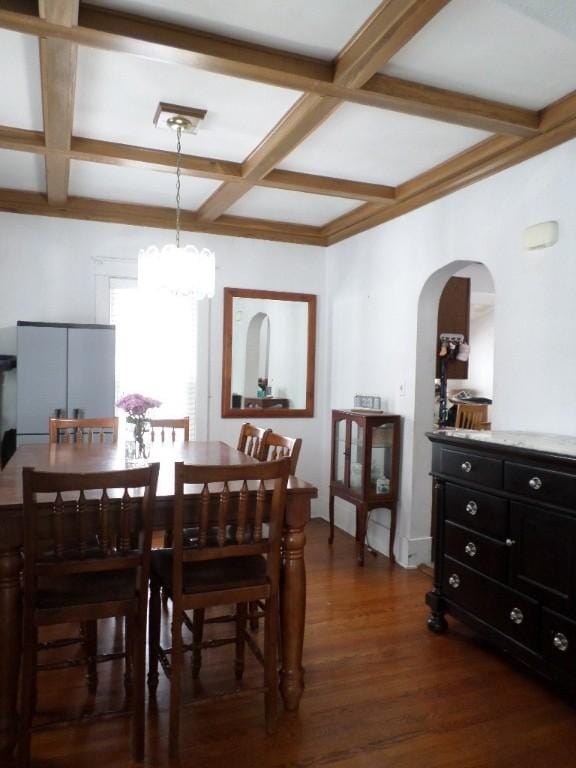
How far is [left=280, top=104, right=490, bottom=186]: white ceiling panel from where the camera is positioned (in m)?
2.96

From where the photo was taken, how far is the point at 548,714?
7.73 ft

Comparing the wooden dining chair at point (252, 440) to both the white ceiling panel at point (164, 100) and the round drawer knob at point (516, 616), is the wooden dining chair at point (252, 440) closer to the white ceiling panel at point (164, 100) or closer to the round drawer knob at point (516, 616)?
the round drawer knob at point (516, 616)

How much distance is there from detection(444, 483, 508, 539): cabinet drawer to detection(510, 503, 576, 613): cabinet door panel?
0.07 m

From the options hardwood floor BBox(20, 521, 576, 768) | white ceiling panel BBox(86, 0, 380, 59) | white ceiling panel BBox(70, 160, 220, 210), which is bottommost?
hardwood floor BBox(20, 521, 576, 768)

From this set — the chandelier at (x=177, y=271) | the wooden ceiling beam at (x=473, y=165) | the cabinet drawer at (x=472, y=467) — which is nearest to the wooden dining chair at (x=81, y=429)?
the chandelier at (x=177, y=271)

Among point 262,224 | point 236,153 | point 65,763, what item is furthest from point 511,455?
point 262,224

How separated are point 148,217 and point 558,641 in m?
4.07

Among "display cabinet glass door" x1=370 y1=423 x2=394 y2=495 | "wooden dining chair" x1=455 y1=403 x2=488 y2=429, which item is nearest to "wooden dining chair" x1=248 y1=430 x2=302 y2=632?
"display cabinet glass door" x1=370 y1=423 x2=394 y2=495

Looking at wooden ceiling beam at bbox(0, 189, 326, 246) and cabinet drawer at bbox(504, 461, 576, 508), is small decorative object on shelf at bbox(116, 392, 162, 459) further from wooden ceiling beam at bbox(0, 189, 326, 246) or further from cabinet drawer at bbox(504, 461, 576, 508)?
wooden ceiling beam at bbox(0, 189, 326, 246)

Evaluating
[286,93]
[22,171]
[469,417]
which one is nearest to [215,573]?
[286,93]

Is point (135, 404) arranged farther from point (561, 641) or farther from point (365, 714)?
point (561, 641)

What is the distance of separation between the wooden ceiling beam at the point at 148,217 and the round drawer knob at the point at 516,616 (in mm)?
3612

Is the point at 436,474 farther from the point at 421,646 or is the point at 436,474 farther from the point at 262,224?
the point at 262,224

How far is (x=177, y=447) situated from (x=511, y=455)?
6.19ft
